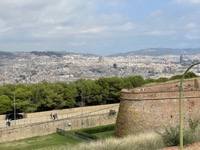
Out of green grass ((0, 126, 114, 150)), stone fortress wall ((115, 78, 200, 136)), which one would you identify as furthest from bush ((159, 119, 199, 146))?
green grass ((0, 126, 114, 150))

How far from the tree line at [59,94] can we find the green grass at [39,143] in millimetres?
11181

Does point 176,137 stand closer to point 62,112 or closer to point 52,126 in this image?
point 52,126

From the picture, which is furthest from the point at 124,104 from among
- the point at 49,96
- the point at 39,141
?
the point at 49,96

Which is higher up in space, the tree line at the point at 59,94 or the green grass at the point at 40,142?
the tree line at the point at 59,94

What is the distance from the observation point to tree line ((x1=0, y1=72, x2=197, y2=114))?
1845 inches

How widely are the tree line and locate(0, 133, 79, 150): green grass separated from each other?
1118 centimetres

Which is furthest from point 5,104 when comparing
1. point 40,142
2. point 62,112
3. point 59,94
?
point 40,142

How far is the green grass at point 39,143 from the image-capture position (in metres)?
31.1

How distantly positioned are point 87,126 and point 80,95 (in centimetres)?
1388

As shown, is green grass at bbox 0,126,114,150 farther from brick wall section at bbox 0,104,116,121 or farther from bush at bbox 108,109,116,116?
brick wall section at bbox 0,104,116,121

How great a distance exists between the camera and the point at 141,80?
58562 millimetres

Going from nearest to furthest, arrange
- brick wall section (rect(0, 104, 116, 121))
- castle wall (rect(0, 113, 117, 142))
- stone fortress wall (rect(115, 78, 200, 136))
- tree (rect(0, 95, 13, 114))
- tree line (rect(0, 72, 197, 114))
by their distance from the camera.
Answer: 1. stone fortress wall (rect(115, 78, 200, 136))
2. castle wall (rect(0, 113, 117, 142))
3. brick wall section (rect(0, 104, 116, 121))
4. tree (rect(0, 95, 13, 114))
5. tree line (rect(0, 72, 197, 114))

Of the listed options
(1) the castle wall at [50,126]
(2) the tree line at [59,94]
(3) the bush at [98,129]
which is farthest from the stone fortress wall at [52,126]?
(2) the tree line at [59,94]

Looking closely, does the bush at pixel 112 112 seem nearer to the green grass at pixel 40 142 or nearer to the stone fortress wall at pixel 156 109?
the green grass at pixel 40 142
